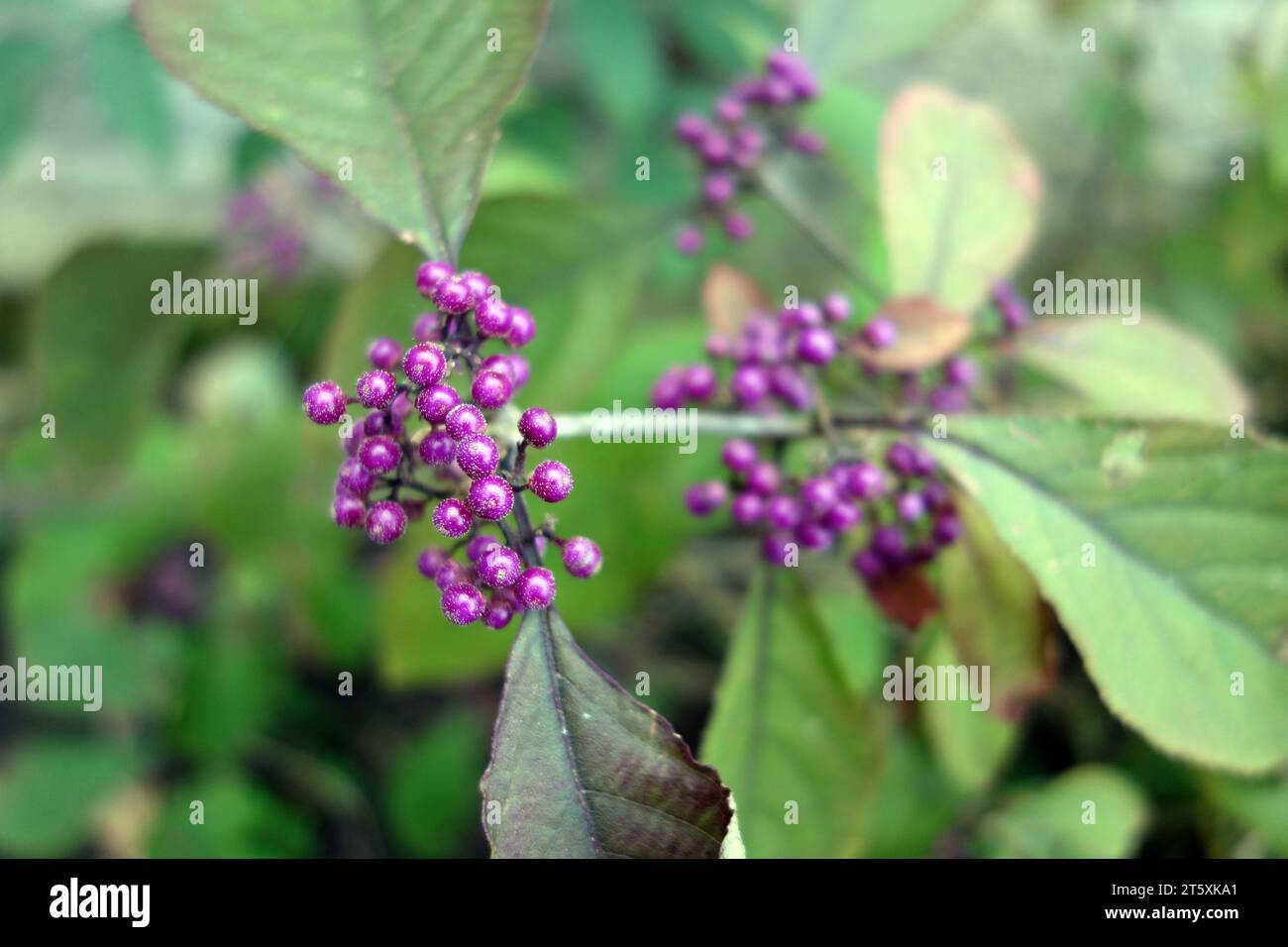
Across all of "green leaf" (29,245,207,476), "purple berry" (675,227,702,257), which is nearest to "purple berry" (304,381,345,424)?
"purple berry" (675,227,702,257)

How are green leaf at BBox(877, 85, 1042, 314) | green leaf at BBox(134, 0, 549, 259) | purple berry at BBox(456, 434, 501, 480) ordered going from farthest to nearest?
green leaf at BBox(877, 85, 1042, 314) → green leaf at BBox(134, 0, 549, 259) → purple berry at BBox(456, 434, 501, 480)

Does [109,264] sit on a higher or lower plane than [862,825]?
higher

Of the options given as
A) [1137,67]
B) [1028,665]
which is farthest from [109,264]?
[1137,67]

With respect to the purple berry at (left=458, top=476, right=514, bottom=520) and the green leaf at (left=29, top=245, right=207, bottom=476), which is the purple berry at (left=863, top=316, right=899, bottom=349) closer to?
the purple berry at (left=458, top=476, right=514, bottom=520)

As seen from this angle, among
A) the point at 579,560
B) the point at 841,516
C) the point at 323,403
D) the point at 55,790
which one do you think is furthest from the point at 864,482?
the point at 55,790

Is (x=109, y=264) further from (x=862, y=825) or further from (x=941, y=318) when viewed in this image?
(x=862, y=825)

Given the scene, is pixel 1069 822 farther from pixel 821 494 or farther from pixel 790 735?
pixel 821 494
